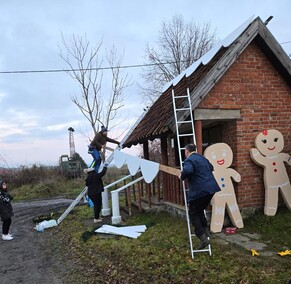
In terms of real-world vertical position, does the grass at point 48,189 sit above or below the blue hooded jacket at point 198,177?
below

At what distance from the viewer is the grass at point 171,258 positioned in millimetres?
4921

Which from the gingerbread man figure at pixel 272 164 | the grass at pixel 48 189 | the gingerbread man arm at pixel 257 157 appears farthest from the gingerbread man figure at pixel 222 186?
the grass at pixel 48 189

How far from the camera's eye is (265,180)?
766 cm

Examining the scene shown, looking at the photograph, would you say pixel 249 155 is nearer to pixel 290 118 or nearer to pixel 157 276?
pixel 290 118

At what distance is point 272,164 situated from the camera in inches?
303

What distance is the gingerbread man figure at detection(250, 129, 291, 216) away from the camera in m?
7.63

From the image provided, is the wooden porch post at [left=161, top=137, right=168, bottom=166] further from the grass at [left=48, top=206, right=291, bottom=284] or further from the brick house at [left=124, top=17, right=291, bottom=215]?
the grass at [left=48, top=206, right=291, bottom=284]

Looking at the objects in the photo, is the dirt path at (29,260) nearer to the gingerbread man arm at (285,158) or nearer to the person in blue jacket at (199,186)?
the person in blue jacket at (199,186)

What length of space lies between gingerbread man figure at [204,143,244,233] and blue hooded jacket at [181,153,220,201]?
159cm

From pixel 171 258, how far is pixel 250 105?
165 inches

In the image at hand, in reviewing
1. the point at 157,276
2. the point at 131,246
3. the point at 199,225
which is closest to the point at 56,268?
the point at 131,246

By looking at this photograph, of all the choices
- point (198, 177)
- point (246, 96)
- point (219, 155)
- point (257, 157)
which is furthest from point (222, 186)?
point (246, 96)

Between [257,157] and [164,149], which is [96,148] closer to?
[164,149]

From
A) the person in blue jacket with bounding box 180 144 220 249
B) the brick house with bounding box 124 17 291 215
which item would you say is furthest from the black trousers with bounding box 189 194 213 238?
the brick house with bounding box 124 17 291 215
